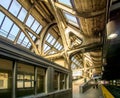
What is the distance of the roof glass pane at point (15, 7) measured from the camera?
864 inches

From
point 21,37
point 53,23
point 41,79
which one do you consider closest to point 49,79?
point 41,79

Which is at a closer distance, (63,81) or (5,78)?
(5,78)

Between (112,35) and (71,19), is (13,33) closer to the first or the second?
(71,19)

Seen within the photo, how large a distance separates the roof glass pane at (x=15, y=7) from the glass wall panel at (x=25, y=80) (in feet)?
52.8

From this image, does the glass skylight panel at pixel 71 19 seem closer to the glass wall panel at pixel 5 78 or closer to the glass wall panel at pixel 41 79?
the glass wall panel at pixel 41 79

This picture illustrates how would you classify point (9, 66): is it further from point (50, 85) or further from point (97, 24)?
point (97, 24)

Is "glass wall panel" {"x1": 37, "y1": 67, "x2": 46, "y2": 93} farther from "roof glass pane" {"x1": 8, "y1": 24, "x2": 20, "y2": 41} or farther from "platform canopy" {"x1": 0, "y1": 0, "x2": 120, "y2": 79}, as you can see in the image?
"roof glass pane" {"x1": 8, "y1": 24, "x2": 20, "y2": 41}

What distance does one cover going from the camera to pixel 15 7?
22.5m

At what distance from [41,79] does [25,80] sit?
1.81 m

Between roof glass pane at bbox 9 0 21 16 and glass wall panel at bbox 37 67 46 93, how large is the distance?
14937 mm

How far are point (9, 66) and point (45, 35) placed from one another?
82.5ft

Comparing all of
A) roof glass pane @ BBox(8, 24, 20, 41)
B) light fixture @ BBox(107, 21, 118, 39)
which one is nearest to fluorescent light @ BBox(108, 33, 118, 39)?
light fixture @ BBox(107, 21, 118, 39)

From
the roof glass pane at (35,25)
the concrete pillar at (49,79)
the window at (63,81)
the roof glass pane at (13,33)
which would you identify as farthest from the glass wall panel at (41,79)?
the roof glass pane at (35,25)

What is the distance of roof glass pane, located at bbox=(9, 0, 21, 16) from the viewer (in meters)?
21.9
